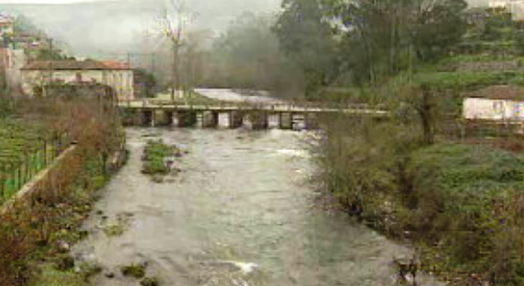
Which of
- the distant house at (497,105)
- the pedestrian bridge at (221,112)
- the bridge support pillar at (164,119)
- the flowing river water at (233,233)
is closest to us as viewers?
the flowing river water at (233,233)

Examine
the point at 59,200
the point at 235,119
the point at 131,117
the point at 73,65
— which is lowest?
the point at 59,200

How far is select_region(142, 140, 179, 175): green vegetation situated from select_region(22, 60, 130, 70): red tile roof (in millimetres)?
20263

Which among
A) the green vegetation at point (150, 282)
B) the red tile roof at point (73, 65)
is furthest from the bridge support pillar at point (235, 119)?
the green vegetation at point (150, 282)

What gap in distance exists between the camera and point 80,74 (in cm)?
5972

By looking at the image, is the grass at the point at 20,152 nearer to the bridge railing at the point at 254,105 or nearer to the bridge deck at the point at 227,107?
the bridge deck at the point at 227,107

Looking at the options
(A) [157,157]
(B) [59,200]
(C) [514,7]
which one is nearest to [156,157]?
(A) [157,157]

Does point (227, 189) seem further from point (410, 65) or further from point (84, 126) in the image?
point (410, 65)

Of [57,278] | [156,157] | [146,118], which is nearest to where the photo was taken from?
[57,278]

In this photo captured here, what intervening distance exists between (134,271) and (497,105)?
27110mm

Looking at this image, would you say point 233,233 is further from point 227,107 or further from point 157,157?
point 227,107

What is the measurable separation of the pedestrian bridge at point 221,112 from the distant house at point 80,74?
4651mm

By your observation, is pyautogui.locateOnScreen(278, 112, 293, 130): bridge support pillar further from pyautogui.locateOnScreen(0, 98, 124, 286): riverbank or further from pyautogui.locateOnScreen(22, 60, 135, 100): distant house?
pyautogui.locateOnScreen(22, 60, 135, 100): distant house

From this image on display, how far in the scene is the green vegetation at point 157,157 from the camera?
33.2 meters

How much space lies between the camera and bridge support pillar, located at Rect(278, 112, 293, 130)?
52.2 meters
